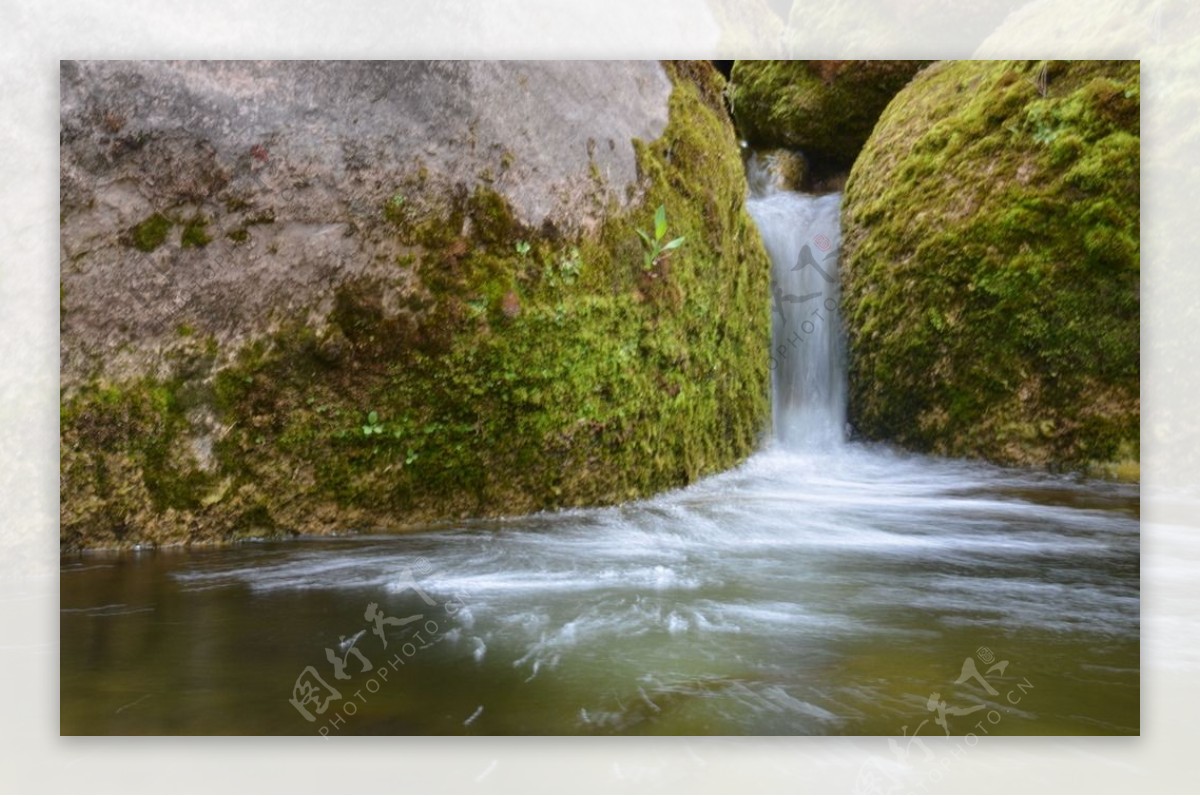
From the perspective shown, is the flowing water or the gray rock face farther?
the gray rock face

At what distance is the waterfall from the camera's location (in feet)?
20.5

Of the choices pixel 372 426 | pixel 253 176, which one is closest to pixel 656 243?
pixel 372 426

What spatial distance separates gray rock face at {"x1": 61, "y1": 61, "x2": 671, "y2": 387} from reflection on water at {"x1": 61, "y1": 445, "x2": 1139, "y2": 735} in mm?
1155

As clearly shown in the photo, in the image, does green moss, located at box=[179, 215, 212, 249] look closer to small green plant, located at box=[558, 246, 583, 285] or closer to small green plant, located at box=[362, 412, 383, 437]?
small green plant, located at box=[362, 412, 383, 437]

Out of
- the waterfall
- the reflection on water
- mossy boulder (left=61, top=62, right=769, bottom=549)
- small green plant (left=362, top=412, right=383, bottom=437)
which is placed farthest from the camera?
the waterfall

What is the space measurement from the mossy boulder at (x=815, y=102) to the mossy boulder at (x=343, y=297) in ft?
10.4

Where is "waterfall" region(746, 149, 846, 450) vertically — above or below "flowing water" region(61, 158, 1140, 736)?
above

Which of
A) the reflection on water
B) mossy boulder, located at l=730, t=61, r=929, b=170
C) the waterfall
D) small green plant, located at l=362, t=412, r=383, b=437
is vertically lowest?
the reflection on water

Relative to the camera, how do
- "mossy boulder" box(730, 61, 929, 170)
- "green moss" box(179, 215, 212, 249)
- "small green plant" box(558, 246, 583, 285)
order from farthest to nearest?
1. "mossy boulder" box(730, 61, 929, 170)
2. "small green plant" box(558, 246, 583, 285)
3. "green moss" box(179, 215, 212, 249)

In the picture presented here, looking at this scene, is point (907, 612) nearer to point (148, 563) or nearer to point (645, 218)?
point (645, 218)

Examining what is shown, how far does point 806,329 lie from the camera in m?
6.52

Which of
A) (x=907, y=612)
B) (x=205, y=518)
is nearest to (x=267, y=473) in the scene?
(x=205, y=518)

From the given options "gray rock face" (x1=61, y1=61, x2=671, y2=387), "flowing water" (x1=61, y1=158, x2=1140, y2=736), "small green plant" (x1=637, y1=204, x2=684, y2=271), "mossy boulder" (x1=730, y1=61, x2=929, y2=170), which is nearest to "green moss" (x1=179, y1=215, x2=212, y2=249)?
"gray rock face" (x1=61, y1=61, x2=671, y2=387)

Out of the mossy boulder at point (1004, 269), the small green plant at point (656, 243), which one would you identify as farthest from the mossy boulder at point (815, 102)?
→ the small green plant at point (656, 243)
